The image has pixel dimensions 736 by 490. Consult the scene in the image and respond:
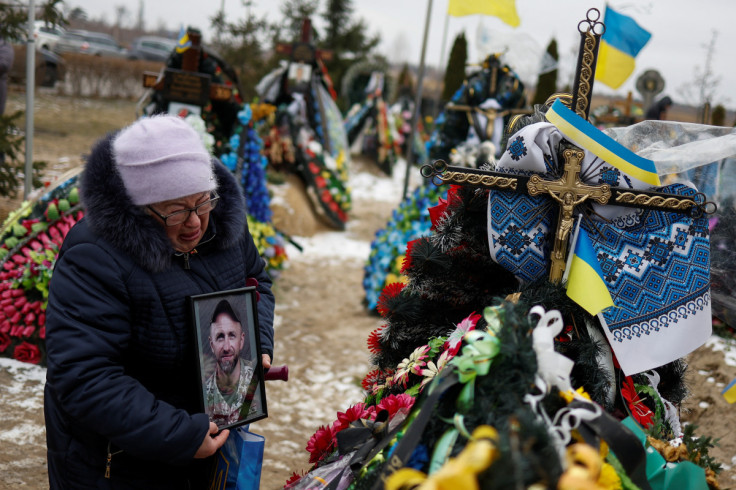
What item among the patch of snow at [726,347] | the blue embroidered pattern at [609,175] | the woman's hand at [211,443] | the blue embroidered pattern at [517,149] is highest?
the blue embroidered pattern at [517,149]

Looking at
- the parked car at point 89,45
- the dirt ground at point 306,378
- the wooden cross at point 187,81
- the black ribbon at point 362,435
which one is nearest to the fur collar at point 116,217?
the black ribbon at point 362,435

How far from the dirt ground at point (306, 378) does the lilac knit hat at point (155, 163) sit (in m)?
1.99

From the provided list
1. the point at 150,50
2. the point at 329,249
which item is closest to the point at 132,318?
the point at 329,249

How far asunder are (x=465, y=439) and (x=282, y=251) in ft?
19.9

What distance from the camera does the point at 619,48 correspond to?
12.9 ft

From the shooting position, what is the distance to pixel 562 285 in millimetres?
1977

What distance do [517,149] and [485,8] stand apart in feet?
4.98

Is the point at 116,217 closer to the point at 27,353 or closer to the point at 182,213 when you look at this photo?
the point at 182,213

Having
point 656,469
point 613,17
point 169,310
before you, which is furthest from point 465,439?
point 613,17

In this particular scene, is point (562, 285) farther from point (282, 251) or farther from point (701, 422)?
point (282, 251)

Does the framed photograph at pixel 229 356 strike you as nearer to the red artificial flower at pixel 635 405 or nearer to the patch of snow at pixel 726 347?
the red artificial flower at pixel 635 405

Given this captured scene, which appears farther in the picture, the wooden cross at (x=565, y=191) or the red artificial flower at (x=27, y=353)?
the red artificial flower at (x=27, y=353)

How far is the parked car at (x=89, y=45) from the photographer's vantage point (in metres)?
22.6

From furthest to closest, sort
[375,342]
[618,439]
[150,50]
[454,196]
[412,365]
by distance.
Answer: [150,50], [375,342], [454,196], [412,365], [618,439]
